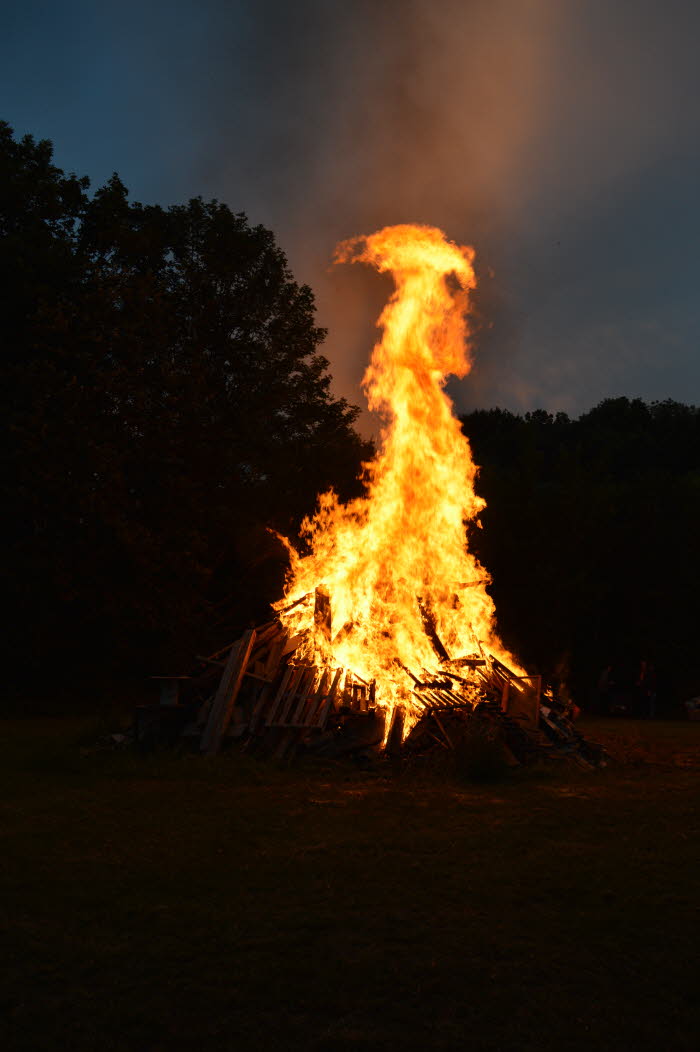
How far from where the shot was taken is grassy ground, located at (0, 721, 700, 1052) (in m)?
4.11

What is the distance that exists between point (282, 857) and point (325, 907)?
1.45m

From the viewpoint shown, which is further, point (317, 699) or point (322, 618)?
point (322, 618)

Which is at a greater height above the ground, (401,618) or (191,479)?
(191,479)

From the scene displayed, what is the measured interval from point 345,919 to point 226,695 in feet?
27.0

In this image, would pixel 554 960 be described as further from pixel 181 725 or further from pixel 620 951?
pixel 181 725

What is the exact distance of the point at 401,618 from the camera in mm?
15383

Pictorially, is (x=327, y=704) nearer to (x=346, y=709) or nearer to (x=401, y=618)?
(x=346, y=709)

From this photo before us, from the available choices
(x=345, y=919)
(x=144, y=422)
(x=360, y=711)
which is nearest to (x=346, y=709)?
(x=360, y=711)

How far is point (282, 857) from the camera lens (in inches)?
288

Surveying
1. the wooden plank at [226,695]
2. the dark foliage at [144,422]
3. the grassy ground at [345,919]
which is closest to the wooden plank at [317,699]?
the wooden plank at [226,695]

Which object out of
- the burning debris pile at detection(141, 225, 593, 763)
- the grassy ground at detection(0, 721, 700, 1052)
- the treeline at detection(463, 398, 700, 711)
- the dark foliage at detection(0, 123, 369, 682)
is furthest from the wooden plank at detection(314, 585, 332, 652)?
the treeline at detection(463, 398, 700, 711)

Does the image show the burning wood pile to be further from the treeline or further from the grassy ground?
the treeline

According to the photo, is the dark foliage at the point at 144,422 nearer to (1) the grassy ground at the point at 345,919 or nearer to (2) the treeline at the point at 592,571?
(2) the treeline at the point at 592,571

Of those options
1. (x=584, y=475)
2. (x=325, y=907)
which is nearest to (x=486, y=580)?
(x=325, y=907)
